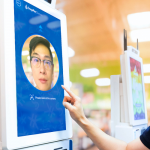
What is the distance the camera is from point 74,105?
0.88 metres

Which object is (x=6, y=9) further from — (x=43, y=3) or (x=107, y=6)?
(x=107, y=6)

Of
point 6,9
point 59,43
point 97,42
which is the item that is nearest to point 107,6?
point 97,42

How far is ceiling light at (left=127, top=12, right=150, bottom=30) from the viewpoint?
3.64 meters

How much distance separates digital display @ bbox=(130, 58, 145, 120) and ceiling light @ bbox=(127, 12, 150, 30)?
2205 millimetres

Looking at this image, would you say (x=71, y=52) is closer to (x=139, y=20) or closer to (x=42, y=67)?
(x=139, y=20)

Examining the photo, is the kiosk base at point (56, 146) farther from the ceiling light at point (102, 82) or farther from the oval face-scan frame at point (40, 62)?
the ceiling light at point (102, 82)

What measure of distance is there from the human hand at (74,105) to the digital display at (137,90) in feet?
2.43

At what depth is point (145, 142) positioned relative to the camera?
77 cm

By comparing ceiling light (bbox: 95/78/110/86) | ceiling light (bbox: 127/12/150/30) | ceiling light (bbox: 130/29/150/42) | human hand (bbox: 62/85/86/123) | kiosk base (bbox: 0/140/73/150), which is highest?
ceiling light (bbox: 127/12/150/30)

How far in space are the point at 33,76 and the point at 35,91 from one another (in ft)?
0.19

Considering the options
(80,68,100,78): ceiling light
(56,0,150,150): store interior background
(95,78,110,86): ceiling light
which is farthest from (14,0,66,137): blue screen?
(95,78,110,86): ceiling light

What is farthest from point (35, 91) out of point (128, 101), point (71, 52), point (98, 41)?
point (71, 52)

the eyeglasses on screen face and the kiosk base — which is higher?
the eyeglasses on screen face

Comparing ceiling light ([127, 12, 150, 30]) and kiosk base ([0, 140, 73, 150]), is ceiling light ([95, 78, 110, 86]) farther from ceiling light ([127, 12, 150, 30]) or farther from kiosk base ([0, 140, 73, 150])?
kiosk base ([0, 140, 73, 150])
